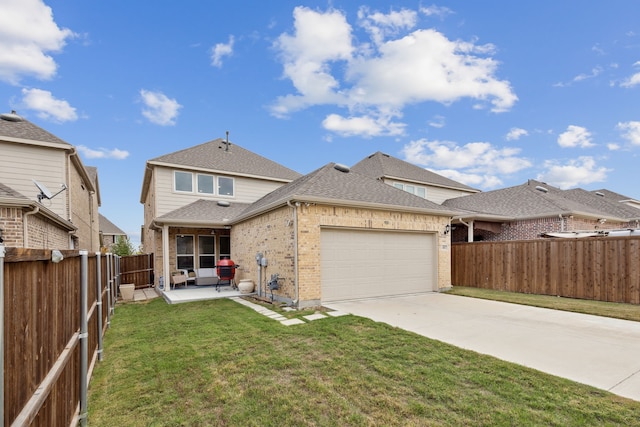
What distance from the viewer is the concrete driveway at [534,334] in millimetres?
4094

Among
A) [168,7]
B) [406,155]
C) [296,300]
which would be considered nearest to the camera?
[296,300]

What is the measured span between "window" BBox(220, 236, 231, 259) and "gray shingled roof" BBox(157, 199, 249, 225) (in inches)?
56.2

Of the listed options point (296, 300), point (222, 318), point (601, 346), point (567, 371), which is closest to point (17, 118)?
point (222, 318)

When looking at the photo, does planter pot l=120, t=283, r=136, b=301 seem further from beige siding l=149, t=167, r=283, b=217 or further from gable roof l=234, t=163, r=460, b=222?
gable roof l=234, t=163, r=460, b=222

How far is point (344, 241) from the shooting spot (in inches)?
364

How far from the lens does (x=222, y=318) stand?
24.2 ft

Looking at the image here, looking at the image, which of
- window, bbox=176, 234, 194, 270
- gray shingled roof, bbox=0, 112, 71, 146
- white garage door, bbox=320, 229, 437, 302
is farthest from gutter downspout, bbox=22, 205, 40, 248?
white garage door, bbox=320, 229, 437, 302

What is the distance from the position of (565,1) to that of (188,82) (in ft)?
49.8

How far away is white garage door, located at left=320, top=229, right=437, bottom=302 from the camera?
354 inches

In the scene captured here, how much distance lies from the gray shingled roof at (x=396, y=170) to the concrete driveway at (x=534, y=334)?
12.7 m

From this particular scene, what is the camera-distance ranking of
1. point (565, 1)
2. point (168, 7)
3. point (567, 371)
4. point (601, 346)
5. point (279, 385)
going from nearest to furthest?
point (279, 385), point (567, 371), point (601, 346), point (565, 1), point (168, 7)

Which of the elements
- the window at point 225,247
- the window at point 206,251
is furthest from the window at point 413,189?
the window at point 206,251

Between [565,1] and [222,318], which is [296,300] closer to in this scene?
[222,318]

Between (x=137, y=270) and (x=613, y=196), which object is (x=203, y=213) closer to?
(x=137, y=270)
